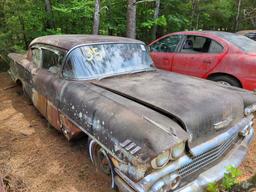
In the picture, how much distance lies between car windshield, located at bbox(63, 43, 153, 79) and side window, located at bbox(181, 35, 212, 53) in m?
2.08

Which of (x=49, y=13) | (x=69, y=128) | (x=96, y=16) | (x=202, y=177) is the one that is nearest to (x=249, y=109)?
(x=202, y=177)

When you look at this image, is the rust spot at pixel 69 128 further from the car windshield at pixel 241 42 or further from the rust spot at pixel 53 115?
the car windshield at pixel 241 42

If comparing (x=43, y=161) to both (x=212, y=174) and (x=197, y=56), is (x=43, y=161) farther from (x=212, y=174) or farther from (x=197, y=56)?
(x=197, y=56)

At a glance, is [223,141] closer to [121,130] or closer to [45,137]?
[121,130]

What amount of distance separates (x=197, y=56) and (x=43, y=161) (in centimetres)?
404

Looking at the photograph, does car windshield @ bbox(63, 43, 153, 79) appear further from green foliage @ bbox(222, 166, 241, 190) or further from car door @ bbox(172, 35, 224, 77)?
green foliage @ bbox(222, 166, 241, 190)

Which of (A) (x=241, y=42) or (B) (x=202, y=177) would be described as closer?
(B) (x=202, y=177)

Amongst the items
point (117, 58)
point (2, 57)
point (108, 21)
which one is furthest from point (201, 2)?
point (117, 58)

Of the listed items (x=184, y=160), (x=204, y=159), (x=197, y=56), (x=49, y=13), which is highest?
(x=49, y=13)

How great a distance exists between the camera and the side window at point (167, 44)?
5832 mm

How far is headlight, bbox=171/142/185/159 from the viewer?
2025mm

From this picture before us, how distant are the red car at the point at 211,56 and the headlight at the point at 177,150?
10.9 ft

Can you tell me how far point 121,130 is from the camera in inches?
85.7

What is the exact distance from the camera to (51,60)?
3.91 meters
